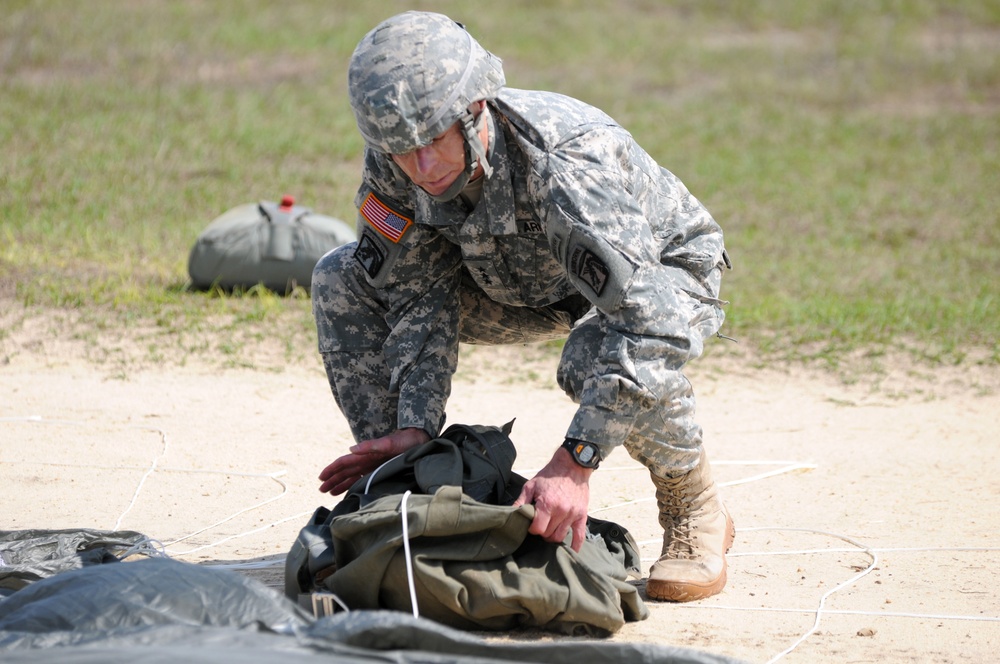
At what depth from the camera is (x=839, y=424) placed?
4977mm

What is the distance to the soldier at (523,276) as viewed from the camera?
2.74 meters

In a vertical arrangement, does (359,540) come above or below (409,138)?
below

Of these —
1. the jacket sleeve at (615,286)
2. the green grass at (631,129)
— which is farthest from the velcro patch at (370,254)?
the green grass at (631,129)

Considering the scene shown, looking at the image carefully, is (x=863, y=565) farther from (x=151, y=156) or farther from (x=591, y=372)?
(x=151, y=156)

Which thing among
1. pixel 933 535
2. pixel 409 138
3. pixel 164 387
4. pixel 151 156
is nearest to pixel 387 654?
pixel 409 138

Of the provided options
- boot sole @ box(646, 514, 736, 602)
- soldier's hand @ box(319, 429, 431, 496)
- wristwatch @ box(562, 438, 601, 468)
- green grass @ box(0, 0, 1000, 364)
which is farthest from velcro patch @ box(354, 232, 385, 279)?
green grass @ box(0, 0, 1000, 364)

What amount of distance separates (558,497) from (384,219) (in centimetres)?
96

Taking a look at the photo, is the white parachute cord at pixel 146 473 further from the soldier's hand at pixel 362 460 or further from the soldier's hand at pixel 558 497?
the soldier's hand at pixel 558 497

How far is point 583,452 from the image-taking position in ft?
8.89

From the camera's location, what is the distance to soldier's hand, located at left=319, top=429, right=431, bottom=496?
10.0 feet

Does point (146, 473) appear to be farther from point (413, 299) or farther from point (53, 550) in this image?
point (413, 299)

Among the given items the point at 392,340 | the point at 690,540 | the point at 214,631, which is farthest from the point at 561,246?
the point at 214,631

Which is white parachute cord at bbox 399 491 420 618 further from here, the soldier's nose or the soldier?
the soldier's nose

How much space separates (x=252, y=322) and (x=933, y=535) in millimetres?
3441
